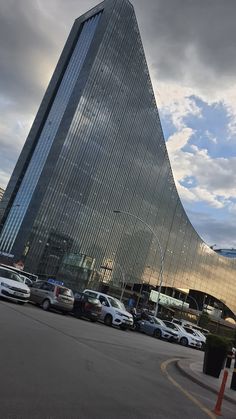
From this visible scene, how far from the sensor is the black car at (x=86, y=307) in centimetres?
2575

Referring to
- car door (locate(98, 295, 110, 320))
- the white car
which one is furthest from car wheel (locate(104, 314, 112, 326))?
the white car

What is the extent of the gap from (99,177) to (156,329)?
76.4 metres

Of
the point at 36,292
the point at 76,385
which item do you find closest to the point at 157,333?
the point at 36,292

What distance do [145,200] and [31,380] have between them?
383 feet

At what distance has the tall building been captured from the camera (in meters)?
97.1

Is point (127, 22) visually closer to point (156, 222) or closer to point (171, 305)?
point (156, 222)

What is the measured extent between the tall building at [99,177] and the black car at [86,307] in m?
66.8

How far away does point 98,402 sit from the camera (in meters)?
6.88

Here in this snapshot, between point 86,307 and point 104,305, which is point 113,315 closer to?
point 104,305

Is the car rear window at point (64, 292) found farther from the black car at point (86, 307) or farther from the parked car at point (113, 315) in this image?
the parked car at point (113, 315)

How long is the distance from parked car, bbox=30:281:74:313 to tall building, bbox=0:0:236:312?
6784 cm

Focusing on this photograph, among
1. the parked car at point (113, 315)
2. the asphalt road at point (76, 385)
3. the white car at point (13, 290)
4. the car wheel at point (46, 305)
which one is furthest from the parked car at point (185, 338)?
the asphalt road at point (76, 385)

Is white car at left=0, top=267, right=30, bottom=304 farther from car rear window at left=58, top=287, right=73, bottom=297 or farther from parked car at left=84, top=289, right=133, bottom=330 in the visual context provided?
parked car at left=84, top=289, right=133, bottom=330

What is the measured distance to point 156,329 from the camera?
33.2 meters
